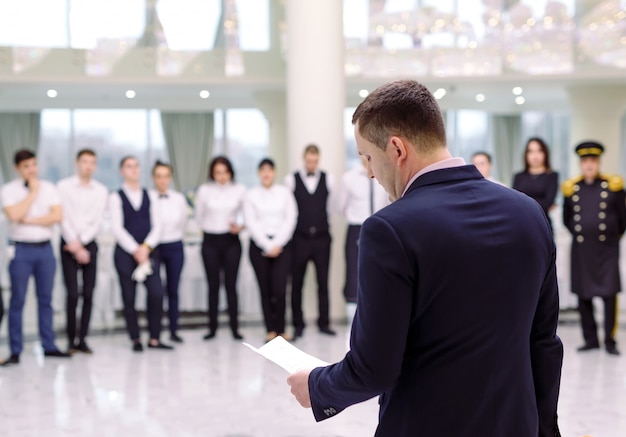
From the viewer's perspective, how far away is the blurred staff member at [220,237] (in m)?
6.58

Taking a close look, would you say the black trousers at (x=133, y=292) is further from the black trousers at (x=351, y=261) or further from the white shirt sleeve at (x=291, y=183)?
the black trousers at (x=351, y=261)

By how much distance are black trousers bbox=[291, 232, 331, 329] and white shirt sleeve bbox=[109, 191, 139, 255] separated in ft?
4.61

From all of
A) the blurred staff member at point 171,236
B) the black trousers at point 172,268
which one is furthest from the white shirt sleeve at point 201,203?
the black trousers at point 172,268

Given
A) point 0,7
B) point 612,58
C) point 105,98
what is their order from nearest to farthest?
1. point 612,58
2. point 0,7
3. point 105,98

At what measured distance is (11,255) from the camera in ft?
18.7

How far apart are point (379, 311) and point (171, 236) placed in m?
5.36

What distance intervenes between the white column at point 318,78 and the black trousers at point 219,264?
1.10m

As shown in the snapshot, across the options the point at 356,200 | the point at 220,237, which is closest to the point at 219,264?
the point at 220,237

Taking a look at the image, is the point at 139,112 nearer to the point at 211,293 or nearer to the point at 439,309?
the point at 211,293

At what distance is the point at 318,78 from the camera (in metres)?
7.16

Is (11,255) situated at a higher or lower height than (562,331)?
higher

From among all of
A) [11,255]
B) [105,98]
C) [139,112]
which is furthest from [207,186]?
[139,112]

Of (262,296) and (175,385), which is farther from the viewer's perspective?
(262,296)

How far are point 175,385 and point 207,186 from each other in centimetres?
215
